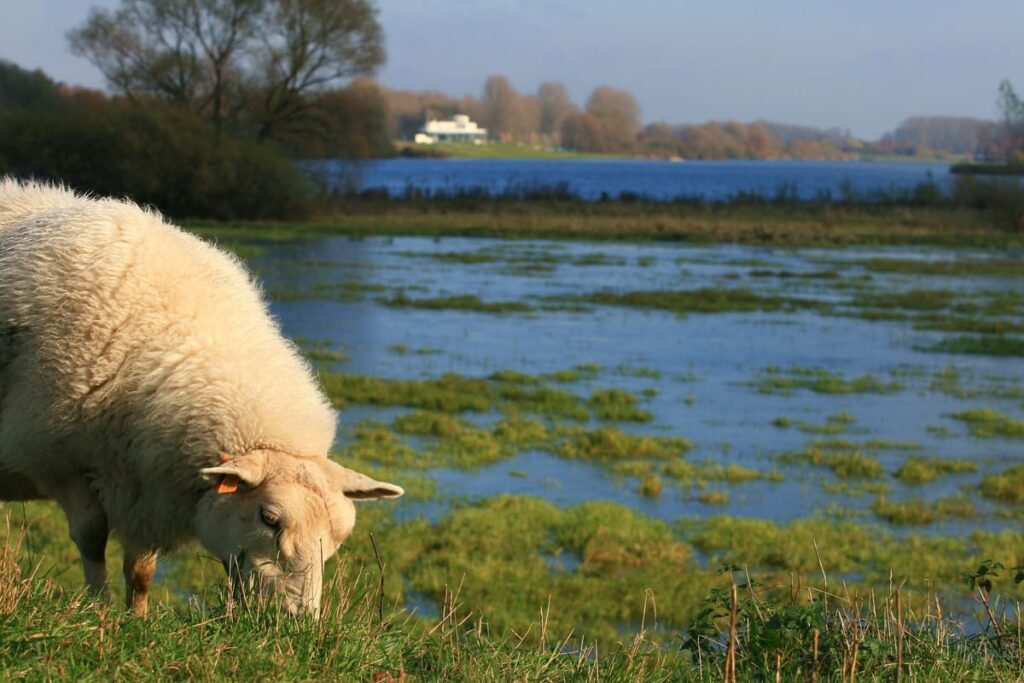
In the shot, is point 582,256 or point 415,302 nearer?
point 415,302

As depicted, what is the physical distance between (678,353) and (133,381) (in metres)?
18.2

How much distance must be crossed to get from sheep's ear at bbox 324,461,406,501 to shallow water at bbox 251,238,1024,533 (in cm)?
728

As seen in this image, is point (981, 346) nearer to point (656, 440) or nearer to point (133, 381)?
point (656, 440)

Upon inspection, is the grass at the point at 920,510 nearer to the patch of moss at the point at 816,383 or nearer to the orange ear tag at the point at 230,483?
the patch of moss at the point at 816,383

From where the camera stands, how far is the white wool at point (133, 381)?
5695mm

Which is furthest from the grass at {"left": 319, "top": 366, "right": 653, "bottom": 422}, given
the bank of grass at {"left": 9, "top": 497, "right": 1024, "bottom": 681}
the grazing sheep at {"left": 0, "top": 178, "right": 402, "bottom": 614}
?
the grazing sheep at {"left": 0, "top": 178, "right": 402, "bottom": 614}

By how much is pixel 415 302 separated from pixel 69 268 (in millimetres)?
22921

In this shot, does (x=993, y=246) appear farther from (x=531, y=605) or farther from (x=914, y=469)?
(x=531, y=605)

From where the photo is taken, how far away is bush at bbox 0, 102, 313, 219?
156ft

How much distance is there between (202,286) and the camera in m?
6.27

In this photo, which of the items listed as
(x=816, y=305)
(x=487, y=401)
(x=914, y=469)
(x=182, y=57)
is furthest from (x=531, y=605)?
(x=182, y=57)

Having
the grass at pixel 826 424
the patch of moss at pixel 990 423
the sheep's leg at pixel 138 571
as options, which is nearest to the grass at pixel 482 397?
the grass at pixel 826 424

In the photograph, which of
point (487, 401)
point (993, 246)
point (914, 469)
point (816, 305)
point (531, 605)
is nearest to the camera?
point (531, 605)

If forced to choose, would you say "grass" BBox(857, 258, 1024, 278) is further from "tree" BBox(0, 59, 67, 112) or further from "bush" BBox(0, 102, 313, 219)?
"tree" BBox(0, 59, 67, 112)
